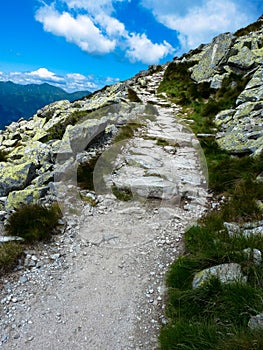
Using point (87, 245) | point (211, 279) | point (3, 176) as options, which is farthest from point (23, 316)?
point (3, 176)

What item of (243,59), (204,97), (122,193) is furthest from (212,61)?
(122,193)

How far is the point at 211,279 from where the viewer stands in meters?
4.51

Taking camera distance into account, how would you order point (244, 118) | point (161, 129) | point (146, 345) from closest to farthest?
point (146, 345) → point (244, 118) → point (161, 129)

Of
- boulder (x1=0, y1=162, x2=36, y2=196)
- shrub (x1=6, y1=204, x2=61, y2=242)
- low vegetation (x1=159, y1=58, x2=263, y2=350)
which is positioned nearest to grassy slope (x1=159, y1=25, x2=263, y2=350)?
low vegetation (x1=159, y1=58, x2=263, y2=350)

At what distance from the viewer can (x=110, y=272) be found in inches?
238

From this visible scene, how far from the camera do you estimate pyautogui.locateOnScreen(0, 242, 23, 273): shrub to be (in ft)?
19.5

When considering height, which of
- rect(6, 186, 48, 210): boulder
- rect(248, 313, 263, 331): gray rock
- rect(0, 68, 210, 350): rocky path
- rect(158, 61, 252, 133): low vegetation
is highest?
rect(158, 61, 252, 133): low vegetation

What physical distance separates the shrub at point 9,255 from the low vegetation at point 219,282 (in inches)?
145

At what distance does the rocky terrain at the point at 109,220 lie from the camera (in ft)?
15.9

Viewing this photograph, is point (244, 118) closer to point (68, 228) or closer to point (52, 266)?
point (68, 228)

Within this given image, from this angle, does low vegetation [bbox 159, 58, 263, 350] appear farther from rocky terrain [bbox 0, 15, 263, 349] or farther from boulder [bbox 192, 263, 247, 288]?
rocky terrain [bbox 0, 15, 263, 349]

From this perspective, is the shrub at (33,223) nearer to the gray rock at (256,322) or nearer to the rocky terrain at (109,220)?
the rocky terrain at (109,220)

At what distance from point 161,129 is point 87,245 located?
1020 cm

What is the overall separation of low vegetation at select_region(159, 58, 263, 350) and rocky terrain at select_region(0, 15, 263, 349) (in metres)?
0.52
